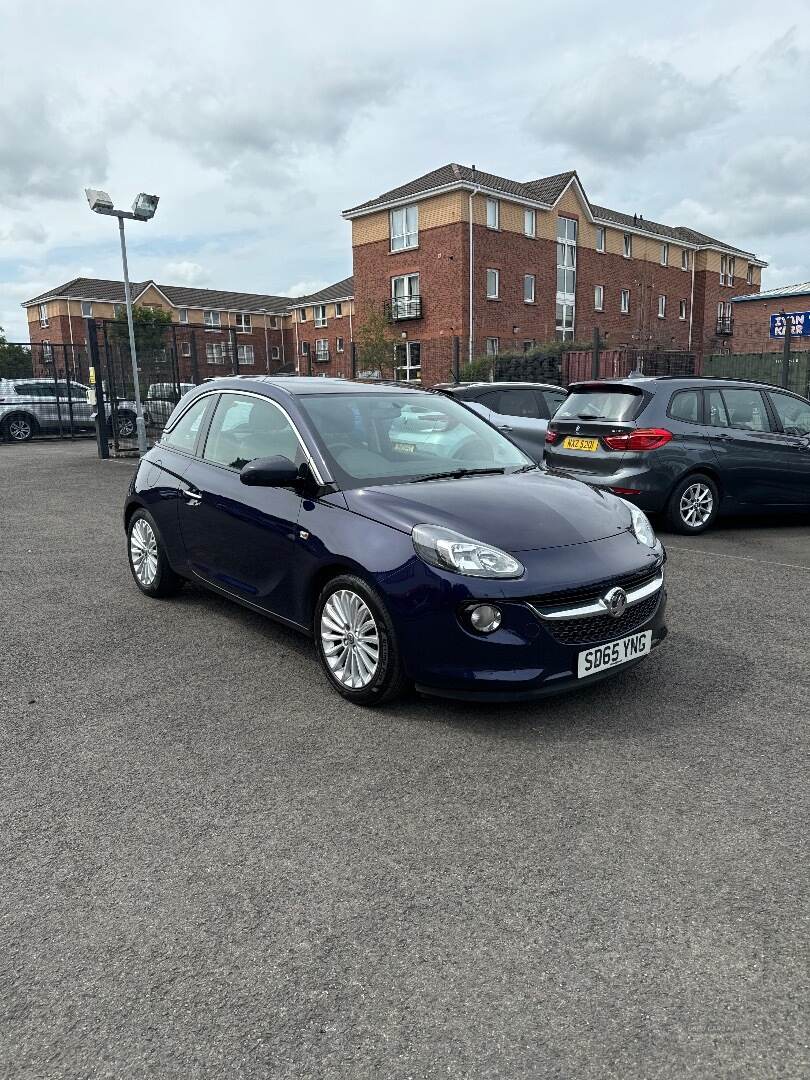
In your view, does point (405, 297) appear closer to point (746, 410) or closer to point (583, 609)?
point (746, 410)

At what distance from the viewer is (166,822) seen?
9.78ft

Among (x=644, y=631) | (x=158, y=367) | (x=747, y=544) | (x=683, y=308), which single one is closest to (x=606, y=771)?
(x=644, y=631)

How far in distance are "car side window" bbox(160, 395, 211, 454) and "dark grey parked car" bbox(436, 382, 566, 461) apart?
5123 mm

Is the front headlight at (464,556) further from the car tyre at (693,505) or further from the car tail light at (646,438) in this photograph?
the car tyre at (693,505)

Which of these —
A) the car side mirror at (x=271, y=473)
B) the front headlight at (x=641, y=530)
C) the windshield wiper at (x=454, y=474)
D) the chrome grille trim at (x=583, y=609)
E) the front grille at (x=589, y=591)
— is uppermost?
the car side mirror at (x=271, y=473)

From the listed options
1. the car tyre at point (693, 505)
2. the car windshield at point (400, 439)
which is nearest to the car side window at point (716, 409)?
the car tyre at point (693, 505)

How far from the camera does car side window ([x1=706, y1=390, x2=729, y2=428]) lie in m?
8.31

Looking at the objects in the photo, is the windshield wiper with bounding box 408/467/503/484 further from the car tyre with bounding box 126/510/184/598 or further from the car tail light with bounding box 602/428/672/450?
the car tail light with bounding box 602/428/672/450

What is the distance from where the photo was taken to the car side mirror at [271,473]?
4234mm

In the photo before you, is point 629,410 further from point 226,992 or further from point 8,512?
point 8,512

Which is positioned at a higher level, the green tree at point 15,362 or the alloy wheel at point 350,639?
the green tree at point 15,362

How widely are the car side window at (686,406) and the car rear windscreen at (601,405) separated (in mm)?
353

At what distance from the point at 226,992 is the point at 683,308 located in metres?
56.3

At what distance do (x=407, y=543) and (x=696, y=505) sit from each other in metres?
5.45
